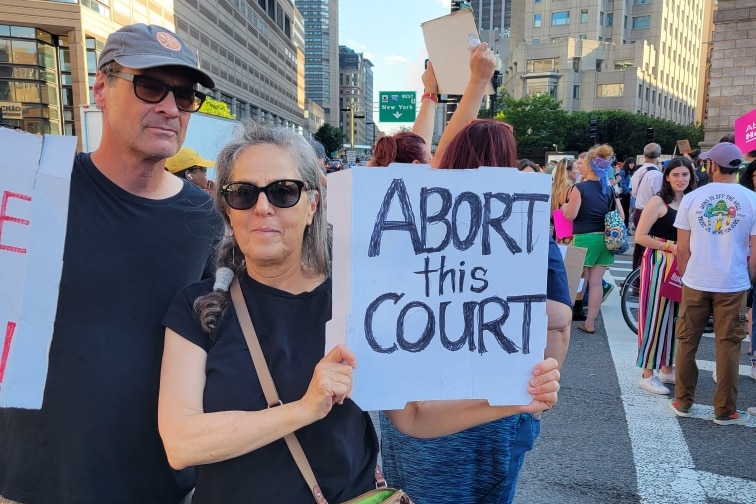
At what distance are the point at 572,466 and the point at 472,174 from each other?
3.04m

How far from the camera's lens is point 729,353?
4246 mm

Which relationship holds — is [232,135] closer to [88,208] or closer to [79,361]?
[88,208]

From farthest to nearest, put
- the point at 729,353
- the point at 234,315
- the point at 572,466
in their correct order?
the point at 729,353 < the point at 572,466 < the point at 234,315

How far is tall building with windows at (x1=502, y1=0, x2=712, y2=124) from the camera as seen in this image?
7581cm

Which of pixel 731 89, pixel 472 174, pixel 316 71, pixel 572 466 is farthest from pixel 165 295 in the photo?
pixel 316 71

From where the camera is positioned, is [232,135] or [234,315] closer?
[234,315]

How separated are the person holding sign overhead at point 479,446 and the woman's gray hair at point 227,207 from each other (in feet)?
2.86

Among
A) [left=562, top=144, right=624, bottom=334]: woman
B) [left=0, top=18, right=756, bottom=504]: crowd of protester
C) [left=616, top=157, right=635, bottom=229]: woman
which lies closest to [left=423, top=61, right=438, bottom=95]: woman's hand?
[left=0, top=18, right=756, bottom=504]: crowd of protester

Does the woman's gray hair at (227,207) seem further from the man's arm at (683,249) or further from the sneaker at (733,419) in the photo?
the sneaker at (733,419)

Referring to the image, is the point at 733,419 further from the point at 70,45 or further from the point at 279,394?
the point at 70,45

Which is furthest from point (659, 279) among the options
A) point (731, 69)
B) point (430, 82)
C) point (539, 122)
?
point (539, 122)

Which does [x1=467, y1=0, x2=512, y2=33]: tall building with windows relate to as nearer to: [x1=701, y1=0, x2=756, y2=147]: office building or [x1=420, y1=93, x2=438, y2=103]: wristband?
[x1=701, y1=0, x2=756, y2=147]: office building

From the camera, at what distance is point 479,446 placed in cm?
216

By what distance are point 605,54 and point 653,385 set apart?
272ft
